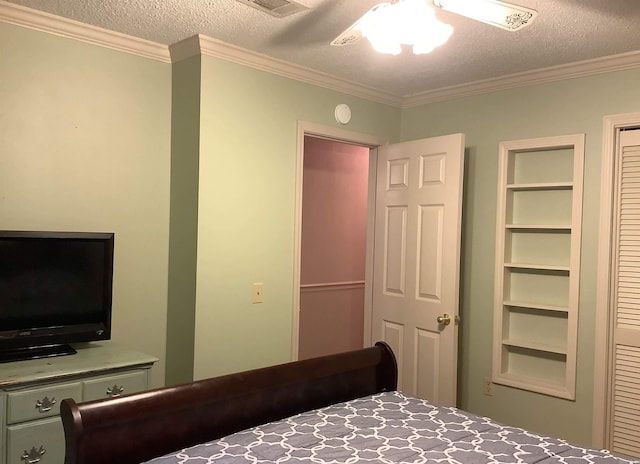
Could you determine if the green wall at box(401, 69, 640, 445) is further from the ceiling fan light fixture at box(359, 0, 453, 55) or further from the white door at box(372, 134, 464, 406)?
the ceiling fan light fixture at box(359, 0, 453, 55)

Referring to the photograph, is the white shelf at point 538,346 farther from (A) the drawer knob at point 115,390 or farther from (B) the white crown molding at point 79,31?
(B) the white crown molding at point 79,31

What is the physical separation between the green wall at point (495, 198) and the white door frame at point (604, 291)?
0.04 m

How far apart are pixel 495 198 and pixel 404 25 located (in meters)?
1.98

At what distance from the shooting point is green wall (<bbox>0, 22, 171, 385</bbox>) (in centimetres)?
277

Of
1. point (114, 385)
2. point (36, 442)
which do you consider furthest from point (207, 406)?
point (36, 442)

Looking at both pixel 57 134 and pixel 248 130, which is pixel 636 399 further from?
pixel 57 134

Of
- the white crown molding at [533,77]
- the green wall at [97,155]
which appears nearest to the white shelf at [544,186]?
the white crown molding at [533,77]

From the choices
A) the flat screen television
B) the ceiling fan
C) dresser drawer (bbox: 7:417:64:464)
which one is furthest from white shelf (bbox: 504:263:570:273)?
dresser drawer (bbox: 7:417:64:464)

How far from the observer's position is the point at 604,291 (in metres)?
3.25

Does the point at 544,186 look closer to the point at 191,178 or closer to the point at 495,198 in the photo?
the point at 495,198

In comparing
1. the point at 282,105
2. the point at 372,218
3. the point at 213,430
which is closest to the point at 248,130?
the point at 282,105

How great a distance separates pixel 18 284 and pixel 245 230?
121 centimetres

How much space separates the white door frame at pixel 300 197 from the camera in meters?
3.59

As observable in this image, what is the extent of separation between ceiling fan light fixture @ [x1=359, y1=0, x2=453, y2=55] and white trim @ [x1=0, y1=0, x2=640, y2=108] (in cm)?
127
